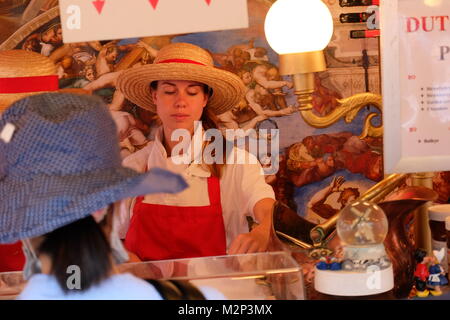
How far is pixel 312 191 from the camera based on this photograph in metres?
4.12

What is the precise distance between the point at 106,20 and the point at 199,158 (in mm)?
1283

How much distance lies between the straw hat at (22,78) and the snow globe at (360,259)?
1.42 meters

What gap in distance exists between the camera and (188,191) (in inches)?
108

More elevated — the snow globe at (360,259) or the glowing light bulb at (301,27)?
the glowing light bulb at (301,27)

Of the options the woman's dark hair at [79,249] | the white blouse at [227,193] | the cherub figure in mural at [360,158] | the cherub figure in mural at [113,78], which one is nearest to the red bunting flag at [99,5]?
the woman's dark hair at [79,249]

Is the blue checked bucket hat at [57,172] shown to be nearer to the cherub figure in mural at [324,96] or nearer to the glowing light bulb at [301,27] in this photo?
the glowing light bulb at [301,27]

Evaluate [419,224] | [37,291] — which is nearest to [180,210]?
[419,224]

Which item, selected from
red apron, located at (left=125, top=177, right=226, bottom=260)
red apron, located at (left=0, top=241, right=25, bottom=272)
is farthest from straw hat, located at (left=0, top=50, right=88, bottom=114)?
red apron, located at (left=125, top=177, right=226, bottom=260)

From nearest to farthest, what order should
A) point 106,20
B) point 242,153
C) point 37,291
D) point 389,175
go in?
point 37,291, point 106,20, point 389,175, point 242,153

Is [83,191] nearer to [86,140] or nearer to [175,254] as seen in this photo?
[86,140]

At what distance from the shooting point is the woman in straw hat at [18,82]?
234 centimetres

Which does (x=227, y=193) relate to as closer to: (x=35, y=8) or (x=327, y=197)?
(x=327, y=197)

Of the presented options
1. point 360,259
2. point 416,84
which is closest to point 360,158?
point 416,84

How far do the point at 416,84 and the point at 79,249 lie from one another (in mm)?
1060
